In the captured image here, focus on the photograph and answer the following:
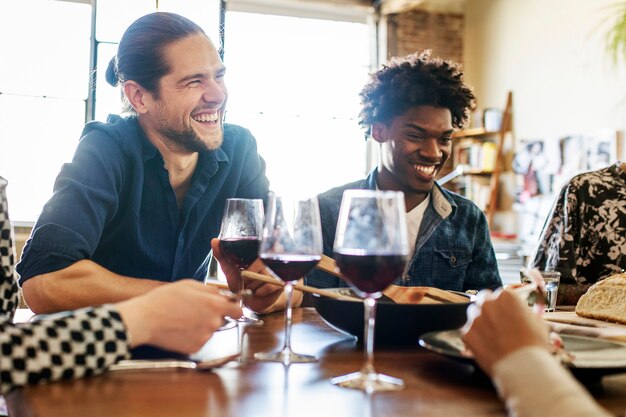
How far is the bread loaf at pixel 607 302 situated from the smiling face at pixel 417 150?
2.52ft

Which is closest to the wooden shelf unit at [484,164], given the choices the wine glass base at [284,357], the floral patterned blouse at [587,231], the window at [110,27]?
the window at [110,27]

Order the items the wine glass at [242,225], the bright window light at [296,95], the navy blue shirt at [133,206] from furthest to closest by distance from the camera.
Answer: the bright window light at [296,95], the navy blue shirt at [133,206], the wine glass at [242,225]

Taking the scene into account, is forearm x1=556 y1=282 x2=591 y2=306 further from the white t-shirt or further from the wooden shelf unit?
the wooden shelf unit

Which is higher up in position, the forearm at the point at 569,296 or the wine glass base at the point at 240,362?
the forearm at the point at 569,296

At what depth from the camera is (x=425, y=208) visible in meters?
2.30

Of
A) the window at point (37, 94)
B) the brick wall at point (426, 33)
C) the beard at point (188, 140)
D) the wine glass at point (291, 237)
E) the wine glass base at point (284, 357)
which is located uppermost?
the brick wall at point (426, 33)

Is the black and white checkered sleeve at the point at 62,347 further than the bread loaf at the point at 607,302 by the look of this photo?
No

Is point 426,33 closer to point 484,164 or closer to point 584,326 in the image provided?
point 484,164

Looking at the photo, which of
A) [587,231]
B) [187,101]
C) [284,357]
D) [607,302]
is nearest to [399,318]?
[284,357]

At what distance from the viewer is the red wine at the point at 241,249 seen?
4.31 feet

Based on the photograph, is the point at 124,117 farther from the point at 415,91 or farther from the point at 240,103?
the point at 240,103

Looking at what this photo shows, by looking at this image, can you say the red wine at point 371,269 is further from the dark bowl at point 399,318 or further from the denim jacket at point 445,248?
the denim jacket at point 445,248

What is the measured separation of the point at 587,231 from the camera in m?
2.43

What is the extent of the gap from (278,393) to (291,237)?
0.23 m
